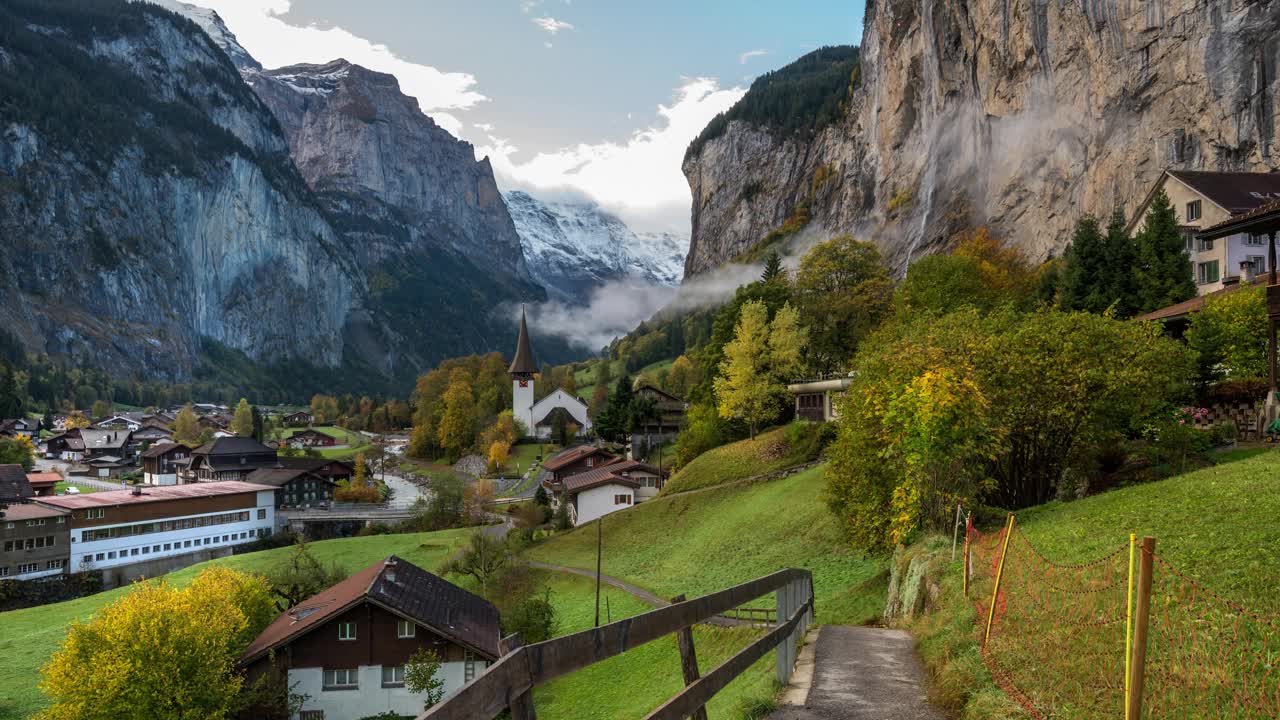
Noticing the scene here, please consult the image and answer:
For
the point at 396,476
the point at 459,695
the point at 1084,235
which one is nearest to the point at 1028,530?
the point at 459,695

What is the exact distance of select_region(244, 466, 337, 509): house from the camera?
8806 cm

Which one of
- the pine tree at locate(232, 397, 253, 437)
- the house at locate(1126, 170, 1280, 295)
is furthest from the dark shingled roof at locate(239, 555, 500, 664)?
the pine tree at locate(232, 397, 253, 437)

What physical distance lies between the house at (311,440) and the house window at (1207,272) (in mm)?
134163

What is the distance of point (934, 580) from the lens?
15.2 meters

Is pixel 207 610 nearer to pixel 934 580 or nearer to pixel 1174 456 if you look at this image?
pixel 934 580

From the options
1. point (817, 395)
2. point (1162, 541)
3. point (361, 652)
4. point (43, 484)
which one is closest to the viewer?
point (1162, 541)

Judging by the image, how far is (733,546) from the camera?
131ft

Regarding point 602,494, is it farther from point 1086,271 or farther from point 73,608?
point 1086,271

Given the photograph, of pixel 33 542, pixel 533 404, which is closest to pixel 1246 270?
pixel 33 542

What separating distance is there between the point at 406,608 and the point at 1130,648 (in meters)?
29.0

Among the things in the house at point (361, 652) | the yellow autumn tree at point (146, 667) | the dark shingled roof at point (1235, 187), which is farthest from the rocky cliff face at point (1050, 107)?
the yellow autumn tree at point (146, 667)

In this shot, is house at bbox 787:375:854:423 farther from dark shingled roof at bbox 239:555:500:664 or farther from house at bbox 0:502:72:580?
house at bbox 0:502:72:580

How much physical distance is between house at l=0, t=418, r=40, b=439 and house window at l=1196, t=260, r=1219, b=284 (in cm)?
15381

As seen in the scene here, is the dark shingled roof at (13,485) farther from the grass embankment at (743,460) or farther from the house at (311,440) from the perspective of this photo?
the house at (311,440)
